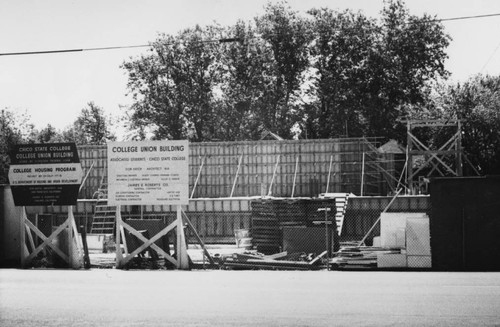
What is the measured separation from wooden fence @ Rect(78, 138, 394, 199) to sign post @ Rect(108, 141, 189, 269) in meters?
24.9

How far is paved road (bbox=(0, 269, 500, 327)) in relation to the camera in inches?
409

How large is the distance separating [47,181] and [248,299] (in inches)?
350

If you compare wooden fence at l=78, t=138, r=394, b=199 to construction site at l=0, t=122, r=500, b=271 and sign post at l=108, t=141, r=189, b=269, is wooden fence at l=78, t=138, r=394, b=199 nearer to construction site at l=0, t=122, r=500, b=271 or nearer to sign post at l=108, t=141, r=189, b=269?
construction site at l=0, t=122, r=500, b=271

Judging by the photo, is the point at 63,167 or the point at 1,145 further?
the point at 1,145

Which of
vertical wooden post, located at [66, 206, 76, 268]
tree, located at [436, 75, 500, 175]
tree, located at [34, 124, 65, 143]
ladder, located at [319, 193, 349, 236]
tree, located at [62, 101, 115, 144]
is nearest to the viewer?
vertical wooden post, located at [66, 206, 76, 268]

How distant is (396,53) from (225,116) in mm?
17723

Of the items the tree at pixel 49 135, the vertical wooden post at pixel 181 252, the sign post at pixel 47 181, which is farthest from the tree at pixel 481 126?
the tree at pixel 49 135

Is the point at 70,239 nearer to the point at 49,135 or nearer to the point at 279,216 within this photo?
the point at 279,216

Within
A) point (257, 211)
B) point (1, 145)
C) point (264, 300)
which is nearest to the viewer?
point (264, 300)

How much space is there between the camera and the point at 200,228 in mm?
34906

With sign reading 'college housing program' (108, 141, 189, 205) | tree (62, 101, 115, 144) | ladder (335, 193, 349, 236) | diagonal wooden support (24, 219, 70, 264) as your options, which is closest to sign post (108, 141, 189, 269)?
sign reading 'college housing program' (108, 141, 189, 205)

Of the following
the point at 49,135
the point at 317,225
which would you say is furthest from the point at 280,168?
the point at 49,135

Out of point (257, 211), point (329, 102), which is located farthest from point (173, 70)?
point (257, 211)

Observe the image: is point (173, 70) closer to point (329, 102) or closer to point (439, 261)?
point (329, 102)
